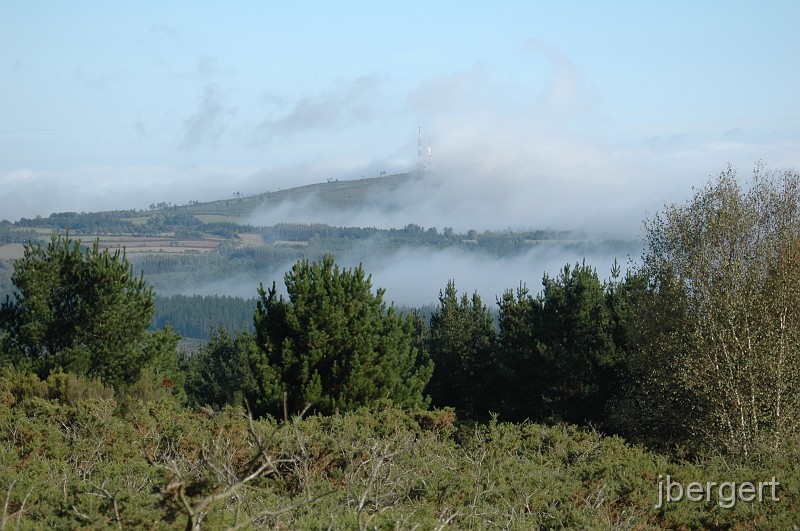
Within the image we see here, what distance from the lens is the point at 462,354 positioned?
48406mm

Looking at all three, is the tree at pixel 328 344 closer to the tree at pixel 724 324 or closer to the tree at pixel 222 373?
the tree at pixel 724 324

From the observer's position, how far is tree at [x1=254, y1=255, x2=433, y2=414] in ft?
86.5

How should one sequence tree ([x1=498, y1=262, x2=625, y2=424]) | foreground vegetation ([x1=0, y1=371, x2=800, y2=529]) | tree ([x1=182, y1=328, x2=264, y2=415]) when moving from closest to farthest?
1. foreground vegetation ([x1=0, y1=371, x2=800, y2=529])
2. tree ([x1=498, y1=262, x2=625, y2=424])
3. tree ([x1=182, y1=328, x2=264, y2=415])

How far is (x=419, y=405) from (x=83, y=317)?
12025 millimetres

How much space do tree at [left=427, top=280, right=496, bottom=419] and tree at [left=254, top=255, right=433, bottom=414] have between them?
11957mm

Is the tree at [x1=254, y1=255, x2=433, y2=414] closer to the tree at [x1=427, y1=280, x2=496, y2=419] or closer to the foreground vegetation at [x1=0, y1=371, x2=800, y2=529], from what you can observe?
the foreground vegetation at [x1=0, y1=371, x2=800, y2=529]

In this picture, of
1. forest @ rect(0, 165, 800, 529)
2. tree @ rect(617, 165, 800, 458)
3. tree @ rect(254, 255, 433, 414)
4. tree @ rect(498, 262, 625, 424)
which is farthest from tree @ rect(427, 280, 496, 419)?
tree @ rect(617, 165, 800, 458)

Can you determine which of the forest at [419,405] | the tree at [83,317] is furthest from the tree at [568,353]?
the tree at [83,317]

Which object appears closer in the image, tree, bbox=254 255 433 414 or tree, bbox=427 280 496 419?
tree, bbox=254 255 433 414

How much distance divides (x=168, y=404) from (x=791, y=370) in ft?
52.8

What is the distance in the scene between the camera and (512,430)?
17.5 m

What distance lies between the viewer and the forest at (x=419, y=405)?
9.86m

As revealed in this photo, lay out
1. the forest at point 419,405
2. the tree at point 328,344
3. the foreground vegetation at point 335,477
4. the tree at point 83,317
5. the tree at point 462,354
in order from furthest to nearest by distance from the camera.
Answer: the tree at point 462,354 < the tree at point 83,317 < the tree at point 328,344 < the forest at point 419,405 < the foreground vegetation at point 335,477

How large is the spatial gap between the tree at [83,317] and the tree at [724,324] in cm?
1688
